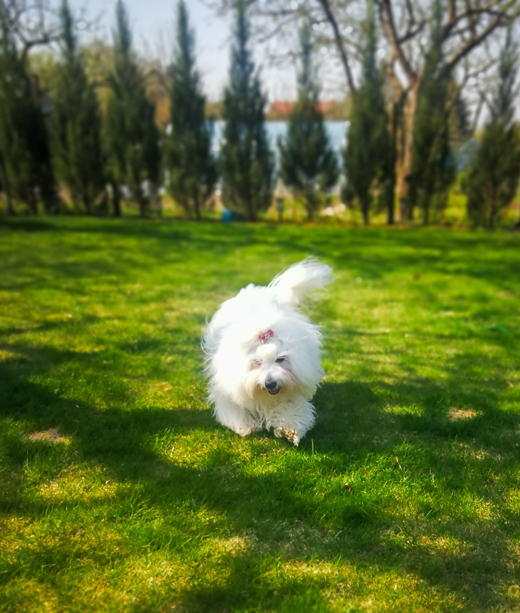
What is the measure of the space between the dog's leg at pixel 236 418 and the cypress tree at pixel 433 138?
1395 centimetres

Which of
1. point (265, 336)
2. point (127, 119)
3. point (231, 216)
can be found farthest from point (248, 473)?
point (127, 119)

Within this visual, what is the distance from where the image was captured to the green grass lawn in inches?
88.0

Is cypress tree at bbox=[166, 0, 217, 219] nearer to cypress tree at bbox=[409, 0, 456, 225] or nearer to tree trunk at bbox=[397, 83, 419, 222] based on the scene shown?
tree trunk at bbox=[397, 83, 419, 222]

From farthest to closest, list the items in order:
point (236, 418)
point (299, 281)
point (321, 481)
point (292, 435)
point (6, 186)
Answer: point (6, 186), point (299, 281), point (236, 418), point (292, 435), point (321, 481)

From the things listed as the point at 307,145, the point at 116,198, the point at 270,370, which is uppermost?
the point at 307,145

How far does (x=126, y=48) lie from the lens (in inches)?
632

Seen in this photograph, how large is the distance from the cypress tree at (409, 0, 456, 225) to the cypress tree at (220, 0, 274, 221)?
15.1ft

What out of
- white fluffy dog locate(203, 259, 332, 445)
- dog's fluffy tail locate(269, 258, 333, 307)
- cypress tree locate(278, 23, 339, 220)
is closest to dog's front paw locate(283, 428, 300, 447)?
white fluffy dog locate(203, 259, 332, 445)

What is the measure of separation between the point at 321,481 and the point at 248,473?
17.0 inches

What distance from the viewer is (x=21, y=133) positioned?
51.1ft

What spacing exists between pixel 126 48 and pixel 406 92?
30.0 feet

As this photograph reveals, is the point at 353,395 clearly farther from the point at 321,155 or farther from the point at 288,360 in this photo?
the point at 321,155

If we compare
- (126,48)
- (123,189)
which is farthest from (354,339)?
(126,48)

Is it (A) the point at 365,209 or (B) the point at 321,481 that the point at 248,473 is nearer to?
(B) the point at 321,481
